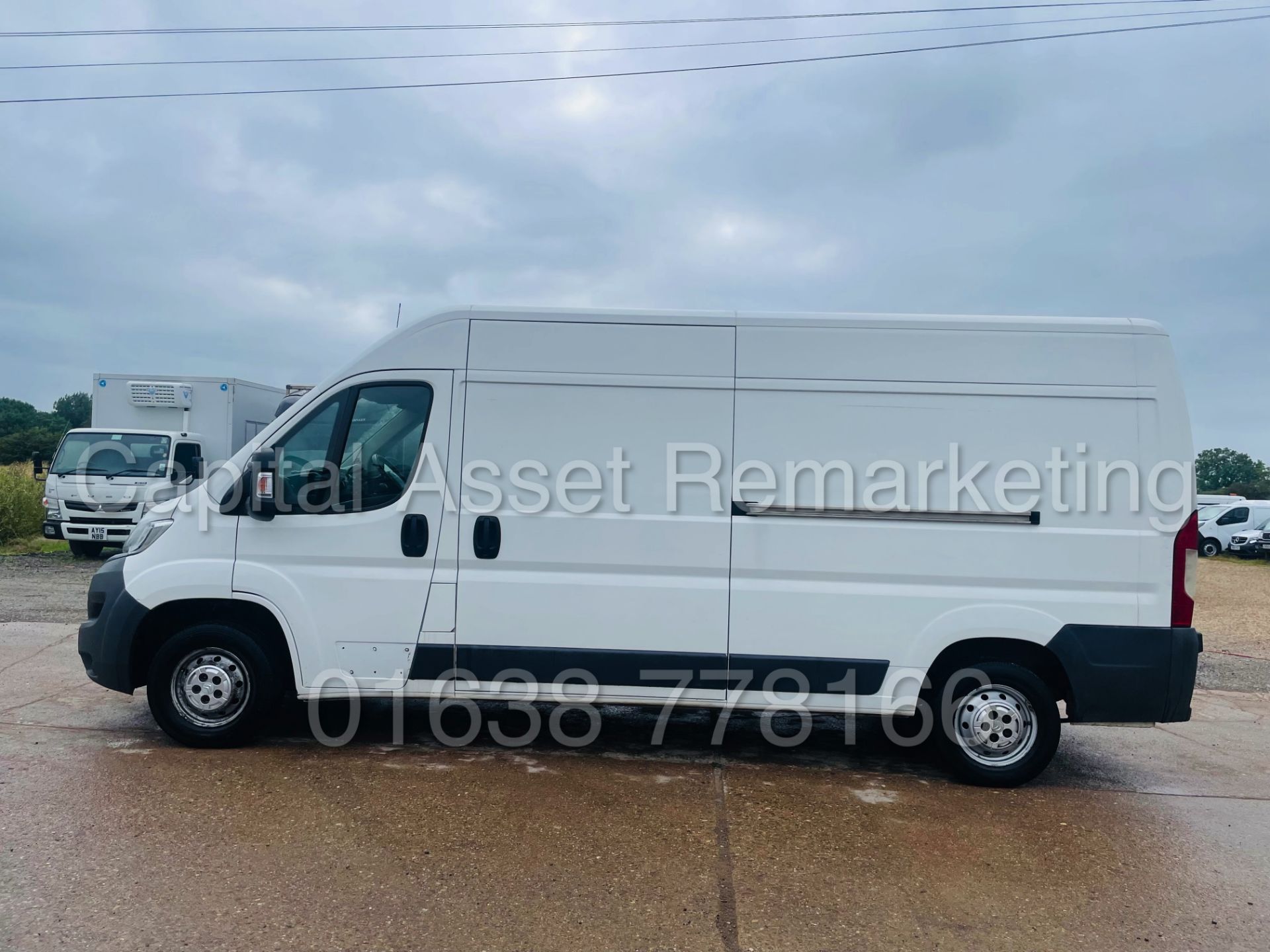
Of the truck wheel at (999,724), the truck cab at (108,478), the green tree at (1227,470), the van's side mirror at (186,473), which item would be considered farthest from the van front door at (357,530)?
the green tree at (1227,470)

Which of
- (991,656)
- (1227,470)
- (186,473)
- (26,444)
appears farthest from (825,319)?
(1227,470)

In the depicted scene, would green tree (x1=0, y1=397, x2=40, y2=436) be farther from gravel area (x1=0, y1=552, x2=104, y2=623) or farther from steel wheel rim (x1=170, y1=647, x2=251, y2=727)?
steel wheel rim (x1=170, y1=647, x2=251, y2=727)

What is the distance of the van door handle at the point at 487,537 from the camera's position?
5.36 metres

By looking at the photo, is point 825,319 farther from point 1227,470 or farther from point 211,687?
point 1227,470

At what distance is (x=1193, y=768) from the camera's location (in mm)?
6113

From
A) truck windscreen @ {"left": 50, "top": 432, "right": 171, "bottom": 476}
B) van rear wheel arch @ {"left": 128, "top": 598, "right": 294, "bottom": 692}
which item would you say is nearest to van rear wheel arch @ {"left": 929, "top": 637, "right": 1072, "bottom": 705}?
van rear wheel arch @ {"left": 128, "top": 598, "right": 294, "bottom": 692}

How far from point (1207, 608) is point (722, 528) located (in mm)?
12927

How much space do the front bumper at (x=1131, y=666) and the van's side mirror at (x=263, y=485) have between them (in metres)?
4.37

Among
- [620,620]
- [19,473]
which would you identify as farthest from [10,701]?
[19,473]

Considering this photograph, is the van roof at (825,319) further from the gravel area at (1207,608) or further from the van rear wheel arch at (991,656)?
the gravel area at (1207,608)

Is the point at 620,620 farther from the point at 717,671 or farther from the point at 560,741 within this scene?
the point at 560,741

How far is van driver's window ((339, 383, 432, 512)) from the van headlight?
1.07 m

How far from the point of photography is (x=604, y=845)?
14.6ft

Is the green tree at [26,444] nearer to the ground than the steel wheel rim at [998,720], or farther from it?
farther from it
